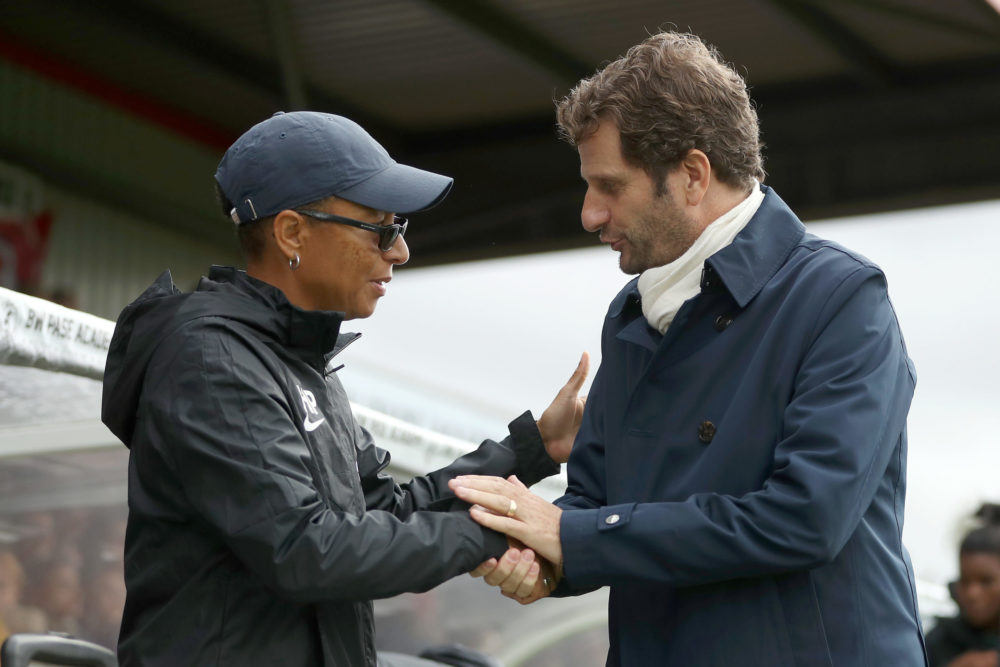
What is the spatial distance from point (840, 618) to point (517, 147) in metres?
11.7

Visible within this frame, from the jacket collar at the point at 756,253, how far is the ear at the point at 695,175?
0.11 metres

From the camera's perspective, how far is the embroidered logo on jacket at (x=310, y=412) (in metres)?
2.19

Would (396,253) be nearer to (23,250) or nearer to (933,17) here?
(933,17)

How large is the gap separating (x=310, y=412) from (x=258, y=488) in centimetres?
24

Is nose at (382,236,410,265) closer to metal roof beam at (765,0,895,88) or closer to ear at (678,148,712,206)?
ear at (678,148,712,206)

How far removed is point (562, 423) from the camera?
9.36 ft

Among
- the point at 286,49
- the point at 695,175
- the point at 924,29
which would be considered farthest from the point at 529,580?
the point at 924,29

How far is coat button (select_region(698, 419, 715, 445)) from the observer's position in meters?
2.15

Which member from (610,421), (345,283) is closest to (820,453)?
(610,421)

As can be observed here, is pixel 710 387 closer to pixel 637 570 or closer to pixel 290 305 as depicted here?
pixel 637 570

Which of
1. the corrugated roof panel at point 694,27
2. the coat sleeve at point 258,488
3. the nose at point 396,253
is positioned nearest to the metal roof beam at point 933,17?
the corrugated roof panel at point 694,27

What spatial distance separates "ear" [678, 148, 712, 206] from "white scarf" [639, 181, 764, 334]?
0.06 m

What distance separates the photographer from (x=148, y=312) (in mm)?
2184

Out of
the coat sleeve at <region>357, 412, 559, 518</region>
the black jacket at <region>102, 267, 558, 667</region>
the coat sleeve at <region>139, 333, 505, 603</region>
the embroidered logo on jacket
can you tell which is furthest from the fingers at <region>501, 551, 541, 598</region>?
the embroidered logo on jacket
